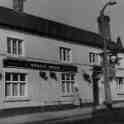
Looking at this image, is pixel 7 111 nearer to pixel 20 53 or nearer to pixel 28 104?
pixel 28 104

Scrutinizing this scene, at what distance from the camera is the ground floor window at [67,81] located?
2264 cm

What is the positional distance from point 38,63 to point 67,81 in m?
3.89

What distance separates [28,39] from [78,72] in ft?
20.3

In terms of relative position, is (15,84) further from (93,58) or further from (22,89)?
(93,58)

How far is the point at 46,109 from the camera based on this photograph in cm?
1981

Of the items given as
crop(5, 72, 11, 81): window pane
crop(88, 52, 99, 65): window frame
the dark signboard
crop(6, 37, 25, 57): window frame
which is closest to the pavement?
crop(5, 72, 11, 81): window pane

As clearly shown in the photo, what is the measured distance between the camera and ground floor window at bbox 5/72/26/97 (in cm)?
1830

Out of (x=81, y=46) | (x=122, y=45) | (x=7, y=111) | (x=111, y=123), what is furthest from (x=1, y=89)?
(x=122, y=45)

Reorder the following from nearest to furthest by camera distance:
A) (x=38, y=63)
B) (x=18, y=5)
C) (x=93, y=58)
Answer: (x=38, y=63) < (x=18, y=5) < (x=93, y=58)

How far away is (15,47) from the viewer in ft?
63.3

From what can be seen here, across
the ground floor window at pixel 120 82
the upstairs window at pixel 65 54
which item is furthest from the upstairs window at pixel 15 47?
the ground floor window at pixel 120 82

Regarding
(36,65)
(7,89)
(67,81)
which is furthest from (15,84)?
(67,81)

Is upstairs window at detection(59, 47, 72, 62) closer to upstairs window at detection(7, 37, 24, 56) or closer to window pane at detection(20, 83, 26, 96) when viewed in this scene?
upstairs window at detection(7, 37, 24, 56)

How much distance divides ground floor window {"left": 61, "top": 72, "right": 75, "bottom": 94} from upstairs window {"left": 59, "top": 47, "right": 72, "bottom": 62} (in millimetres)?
1258
